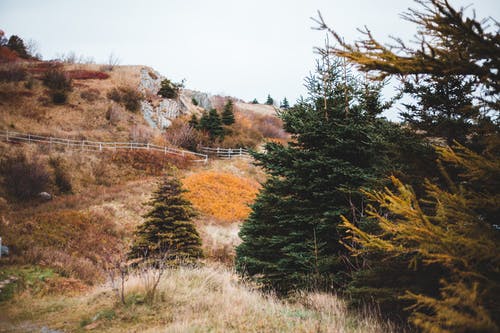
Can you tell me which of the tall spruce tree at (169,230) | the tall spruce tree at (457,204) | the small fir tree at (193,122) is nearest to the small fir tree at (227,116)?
the small fir tree at (193,122)

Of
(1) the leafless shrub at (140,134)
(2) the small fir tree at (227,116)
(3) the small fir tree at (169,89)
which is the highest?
(3) the small fir tree at (169,89)

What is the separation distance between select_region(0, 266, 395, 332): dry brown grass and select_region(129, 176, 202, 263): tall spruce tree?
2.50 meters

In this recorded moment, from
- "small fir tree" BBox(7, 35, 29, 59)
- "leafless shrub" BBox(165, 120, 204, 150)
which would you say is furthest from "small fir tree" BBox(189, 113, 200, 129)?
"small fir tree" BBox(7, 35, 29, 59)

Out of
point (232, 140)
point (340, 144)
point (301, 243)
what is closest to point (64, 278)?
point (301, 243)

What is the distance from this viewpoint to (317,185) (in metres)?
7.57

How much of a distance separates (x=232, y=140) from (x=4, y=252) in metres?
32.5

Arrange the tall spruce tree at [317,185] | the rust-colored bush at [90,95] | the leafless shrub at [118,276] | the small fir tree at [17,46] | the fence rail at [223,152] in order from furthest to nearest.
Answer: the small fir tree at [17,46] → the fence rail at [223,152] → the rust-colored bush at [90,95] → the tall spruce tree at [317,185] → the leafless shrub at [118,276]

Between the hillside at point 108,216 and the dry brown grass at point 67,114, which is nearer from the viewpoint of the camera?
the hillside at point 108,216

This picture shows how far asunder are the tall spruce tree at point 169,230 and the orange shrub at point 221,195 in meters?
9.86

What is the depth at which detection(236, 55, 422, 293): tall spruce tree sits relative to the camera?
6989 mm

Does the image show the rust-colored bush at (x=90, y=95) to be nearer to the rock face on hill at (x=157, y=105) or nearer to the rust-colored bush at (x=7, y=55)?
the rock face on hill at (x=157, y=105)

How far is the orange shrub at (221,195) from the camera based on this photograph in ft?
72.1

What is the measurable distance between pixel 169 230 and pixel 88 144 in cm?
2401

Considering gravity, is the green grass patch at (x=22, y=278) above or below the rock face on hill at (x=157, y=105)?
below
